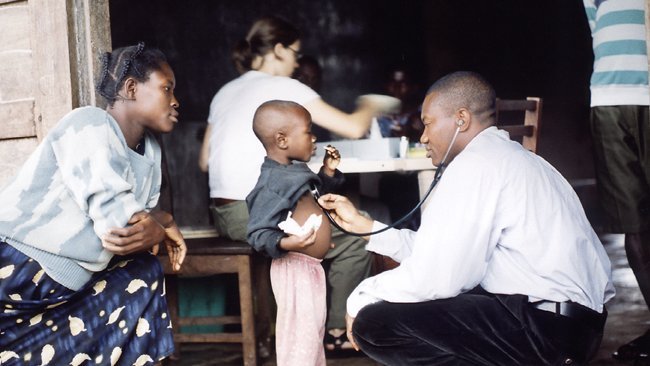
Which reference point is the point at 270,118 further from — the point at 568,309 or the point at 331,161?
the point at 568,309

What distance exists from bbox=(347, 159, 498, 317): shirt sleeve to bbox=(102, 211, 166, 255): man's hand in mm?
824

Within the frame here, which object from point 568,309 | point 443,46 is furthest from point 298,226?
point 443,46

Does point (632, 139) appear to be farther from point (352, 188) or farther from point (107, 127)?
point (107, 127)

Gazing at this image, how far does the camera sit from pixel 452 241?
7.01 feet

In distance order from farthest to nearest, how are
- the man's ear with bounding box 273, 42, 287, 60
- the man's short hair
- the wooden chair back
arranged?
the man's ear with bounding box 273, 42, 287, 60, the wooden chair back, the man's short hair

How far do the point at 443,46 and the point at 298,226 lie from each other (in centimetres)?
599

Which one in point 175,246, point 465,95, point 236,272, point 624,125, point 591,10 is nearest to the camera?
point 465,95

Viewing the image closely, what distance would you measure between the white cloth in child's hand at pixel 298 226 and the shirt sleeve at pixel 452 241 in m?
0.59

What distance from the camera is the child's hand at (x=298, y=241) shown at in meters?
2.72

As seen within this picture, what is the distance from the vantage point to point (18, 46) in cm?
294

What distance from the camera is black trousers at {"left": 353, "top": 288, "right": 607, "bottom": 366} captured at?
219 centimetres

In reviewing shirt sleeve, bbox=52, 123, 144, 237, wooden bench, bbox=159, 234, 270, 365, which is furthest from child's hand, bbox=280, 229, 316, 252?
wooden bench, bbox=159, 234, 270, 365

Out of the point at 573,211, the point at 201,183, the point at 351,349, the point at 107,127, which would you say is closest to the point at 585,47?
the point at 201,183

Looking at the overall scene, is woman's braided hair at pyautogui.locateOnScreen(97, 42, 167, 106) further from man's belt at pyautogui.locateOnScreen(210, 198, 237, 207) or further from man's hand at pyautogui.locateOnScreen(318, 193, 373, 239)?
man's belt at pyautogui.locateOnScreen(210, 198, 237, 207)
